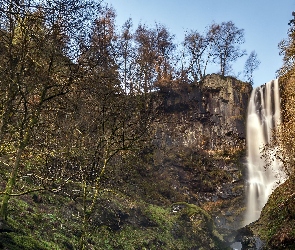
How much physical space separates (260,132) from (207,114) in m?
5.72

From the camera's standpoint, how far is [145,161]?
1043 inches

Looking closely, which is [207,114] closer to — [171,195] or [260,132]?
[260,132]

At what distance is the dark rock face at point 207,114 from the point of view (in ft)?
102

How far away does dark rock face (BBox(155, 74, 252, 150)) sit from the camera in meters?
31.0

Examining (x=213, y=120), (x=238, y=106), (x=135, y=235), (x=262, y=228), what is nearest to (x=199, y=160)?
(x=213, y=120)

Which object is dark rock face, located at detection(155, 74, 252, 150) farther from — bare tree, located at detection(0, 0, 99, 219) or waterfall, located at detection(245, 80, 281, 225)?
bare tree, located at detection(0, 0, 99, 219)

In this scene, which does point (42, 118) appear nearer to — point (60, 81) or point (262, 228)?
point (60, 81)

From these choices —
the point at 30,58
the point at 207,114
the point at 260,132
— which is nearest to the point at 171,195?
the point at 207,114

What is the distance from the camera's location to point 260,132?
101 feet

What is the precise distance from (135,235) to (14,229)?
23.4ft

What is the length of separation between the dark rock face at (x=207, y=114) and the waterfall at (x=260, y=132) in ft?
3.00

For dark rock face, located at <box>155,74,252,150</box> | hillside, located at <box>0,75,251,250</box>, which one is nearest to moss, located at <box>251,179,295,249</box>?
hillside, located at <box>0,75,251,250</box>

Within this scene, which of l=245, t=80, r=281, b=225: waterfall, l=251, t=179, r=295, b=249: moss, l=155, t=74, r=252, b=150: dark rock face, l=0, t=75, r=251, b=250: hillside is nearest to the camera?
l=0, t=75, r=251, b=250: hillside

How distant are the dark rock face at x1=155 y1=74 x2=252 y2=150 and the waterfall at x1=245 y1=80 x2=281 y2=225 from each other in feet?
3.00
